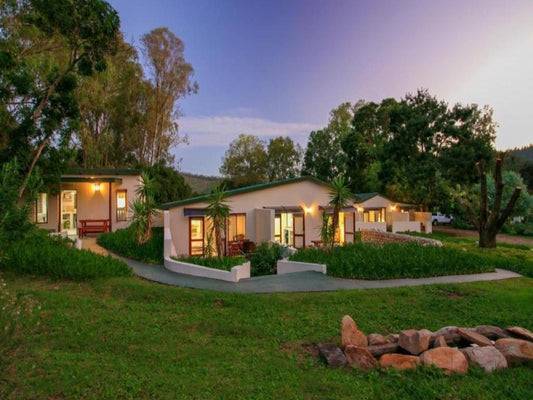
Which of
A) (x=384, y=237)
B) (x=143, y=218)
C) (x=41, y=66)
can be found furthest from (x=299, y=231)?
(x=41, y=66)

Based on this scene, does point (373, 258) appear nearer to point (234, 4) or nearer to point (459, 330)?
point (459, 330)

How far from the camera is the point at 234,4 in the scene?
19531 mm

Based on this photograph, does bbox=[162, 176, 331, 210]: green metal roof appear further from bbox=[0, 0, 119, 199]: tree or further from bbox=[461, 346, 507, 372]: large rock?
bbox=[461, 346, 507, 372]: large rock

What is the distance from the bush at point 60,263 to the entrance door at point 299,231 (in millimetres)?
9269

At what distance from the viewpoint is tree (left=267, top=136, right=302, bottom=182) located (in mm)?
46594

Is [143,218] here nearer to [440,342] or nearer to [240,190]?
[240,190]

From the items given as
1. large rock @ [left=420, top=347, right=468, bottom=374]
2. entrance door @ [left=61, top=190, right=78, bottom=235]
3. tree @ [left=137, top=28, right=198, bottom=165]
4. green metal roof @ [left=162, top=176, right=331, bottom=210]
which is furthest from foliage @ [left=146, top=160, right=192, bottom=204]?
large rock @ [left=420, top=347, right=468, bottom=374]

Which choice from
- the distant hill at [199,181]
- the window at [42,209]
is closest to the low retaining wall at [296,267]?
the window at [42,209]

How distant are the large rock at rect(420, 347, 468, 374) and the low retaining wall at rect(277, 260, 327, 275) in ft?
19.4

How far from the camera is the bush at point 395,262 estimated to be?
1006cm

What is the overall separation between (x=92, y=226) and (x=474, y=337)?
59.4 ft

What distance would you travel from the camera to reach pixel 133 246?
13.7 meters

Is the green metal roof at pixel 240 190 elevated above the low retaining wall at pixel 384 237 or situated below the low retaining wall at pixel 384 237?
above

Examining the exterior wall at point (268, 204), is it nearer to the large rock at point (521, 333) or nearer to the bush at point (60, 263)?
the bush at point (60, 263)
